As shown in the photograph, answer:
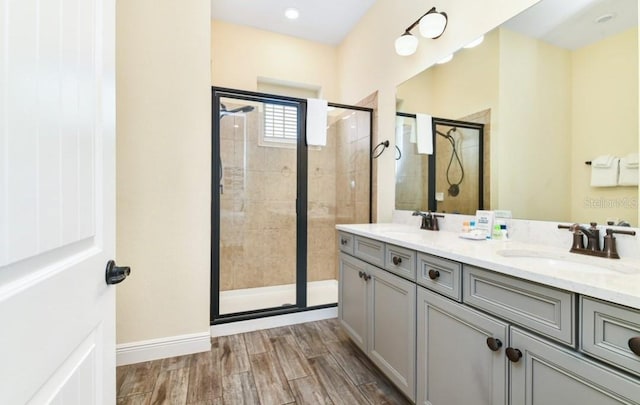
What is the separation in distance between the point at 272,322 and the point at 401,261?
4.69ft

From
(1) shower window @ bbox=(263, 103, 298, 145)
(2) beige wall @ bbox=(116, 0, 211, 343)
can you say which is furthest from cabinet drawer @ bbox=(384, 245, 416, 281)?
(1) shower window @ bbox=(263, 103, 298, 145)

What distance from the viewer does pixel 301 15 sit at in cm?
281

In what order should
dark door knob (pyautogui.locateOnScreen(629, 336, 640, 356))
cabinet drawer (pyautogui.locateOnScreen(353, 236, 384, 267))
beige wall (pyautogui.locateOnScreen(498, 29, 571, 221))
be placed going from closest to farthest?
dark door knob (pyautogui.locateOnScreen(629, 336, 640, 356)) → beige wall (pyautogui.locateOnScreen(498, 29, 571, 221)) → cabinet drawer (pyautogui.locateOnScreen(353, 236, 384, 267))

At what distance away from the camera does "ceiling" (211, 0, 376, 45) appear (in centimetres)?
265

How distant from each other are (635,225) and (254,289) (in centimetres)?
284

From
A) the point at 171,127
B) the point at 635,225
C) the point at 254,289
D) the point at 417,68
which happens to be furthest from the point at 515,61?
the point at 254,289

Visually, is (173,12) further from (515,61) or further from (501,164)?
(501,164)

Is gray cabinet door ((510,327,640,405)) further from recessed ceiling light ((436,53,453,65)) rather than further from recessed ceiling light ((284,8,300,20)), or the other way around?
recessed ceiling light ((284,8,300,20))

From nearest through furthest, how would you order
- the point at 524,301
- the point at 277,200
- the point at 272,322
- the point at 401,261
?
the point at 524,301 → the point at 401,261 → the point at 272,322 → the point at 277,200

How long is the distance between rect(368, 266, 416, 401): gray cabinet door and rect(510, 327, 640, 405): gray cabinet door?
0.49 metres

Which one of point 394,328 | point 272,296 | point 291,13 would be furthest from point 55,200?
point 291,13

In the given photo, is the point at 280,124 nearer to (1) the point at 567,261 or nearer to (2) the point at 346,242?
(2) the point at 346,242

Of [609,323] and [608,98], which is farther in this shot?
[608,98]

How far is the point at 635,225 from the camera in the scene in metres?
1.04
